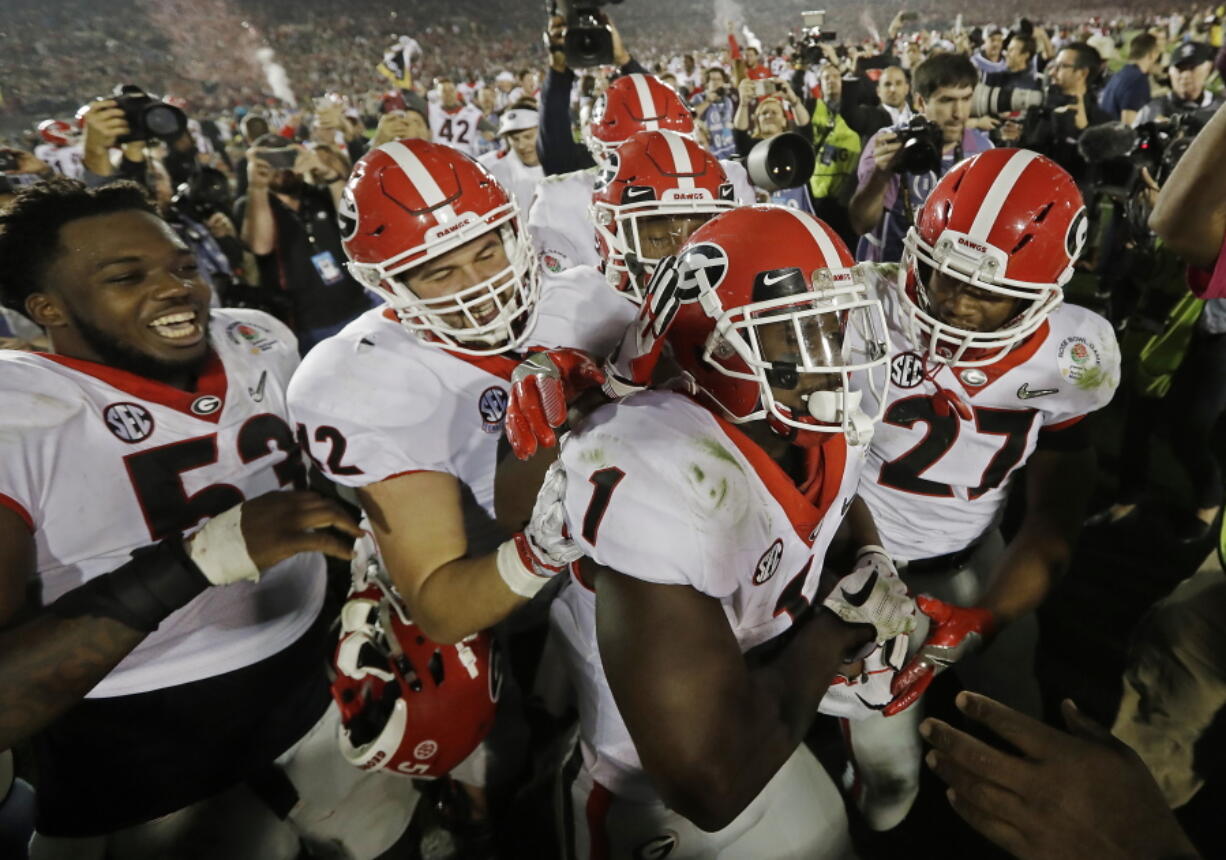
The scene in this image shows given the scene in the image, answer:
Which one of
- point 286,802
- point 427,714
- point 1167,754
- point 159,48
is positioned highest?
point 159,48

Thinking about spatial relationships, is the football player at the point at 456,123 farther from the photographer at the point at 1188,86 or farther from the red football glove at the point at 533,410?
the red football glove at the point at 533,410

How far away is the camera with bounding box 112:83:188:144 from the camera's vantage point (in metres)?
3.78

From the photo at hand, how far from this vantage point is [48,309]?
179cm

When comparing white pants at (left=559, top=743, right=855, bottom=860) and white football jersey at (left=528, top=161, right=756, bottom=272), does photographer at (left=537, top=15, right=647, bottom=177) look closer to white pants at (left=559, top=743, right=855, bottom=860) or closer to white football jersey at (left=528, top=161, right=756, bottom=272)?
white football jersey at (left=528, top=161, right=756, bottom=272)

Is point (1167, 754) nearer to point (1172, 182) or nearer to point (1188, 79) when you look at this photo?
point (1172, 182)

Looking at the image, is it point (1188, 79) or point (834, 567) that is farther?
point (1188, 79)

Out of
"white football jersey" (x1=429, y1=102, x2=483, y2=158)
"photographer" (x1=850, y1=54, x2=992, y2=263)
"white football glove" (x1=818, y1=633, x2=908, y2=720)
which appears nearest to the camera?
"white football glove" (x1=818, y1=633, x2=908, y2=720)

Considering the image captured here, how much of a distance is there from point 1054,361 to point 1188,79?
5.20 metres

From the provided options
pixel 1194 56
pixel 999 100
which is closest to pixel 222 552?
pixel 999 100

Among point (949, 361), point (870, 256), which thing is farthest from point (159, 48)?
point (949, 361)

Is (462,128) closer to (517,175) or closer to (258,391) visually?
(517,175)

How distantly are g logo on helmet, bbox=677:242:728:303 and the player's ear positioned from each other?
1.59 meters

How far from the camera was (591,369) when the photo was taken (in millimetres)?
1722

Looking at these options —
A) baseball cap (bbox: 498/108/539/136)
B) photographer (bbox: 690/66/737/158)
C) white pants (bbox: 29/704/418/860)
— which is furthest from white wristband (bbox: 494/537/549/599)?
photographer (bbox: 690/66/737/158)
